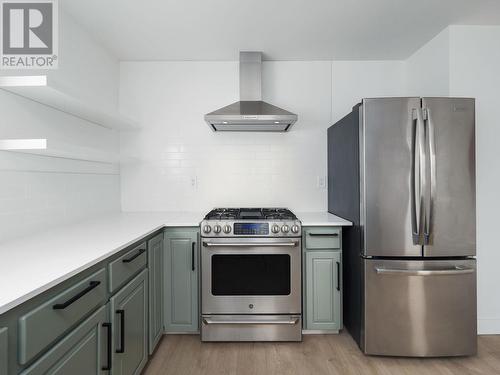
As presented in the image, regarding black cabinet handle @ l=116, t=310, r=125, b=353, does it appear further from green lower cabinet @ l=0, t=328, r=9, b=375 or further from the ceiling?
the ceiling

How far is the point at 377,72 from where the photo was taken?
9.84 feet

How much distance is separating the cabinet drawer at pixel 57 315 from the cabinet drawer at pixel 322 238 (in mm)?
1511

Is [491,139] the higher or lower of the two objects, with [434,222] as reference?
higher

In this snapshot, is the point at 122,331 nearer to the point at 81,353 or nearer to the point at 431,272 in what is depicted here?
the point at 81,353

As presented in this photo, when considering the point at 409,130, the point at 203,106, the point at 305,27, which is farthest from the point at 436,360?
the point at 203,106

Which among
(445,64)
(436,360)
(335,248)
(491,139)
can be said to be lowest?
(436,360)

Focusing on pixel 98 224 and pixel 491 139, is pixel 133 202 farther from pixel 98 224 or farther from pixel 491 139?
pixel 491 139

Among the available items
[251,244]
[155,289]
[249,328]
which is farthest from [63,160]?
[249,328]

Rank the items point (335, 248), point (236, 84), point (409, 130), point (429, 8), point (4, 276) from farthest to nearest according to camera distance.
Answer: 1. point (236, 84)
2. point (335, 248)
3. point (429, 8)
4. point (409, 130)
5. point (4, 276)

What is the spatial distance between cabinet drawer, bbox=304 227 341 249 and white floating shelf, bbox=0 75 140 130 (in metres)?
1.86

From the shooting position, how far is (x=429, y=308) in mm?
2012

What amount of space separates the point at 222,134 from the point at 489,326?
2908mm

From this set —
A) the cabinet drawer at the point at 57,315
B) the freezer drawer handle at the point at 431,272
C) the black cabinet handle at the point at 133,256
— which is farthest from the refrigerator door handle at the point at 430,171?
Result: the cabinet drawer at the point at 57,315

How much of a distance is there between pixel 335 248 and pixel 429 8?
194 centimetres
